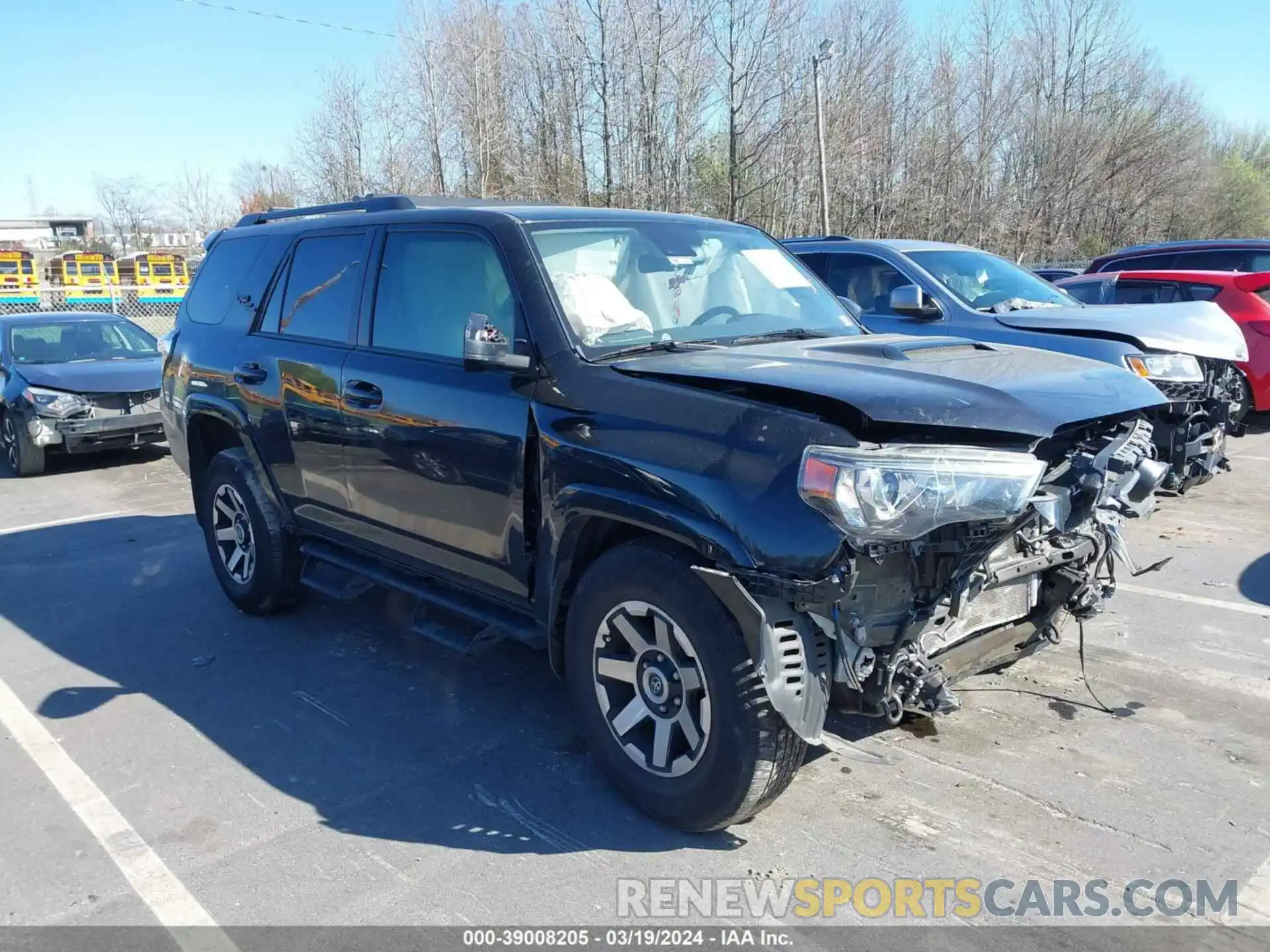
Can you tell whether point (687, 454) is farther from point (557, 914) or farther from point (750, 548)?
point (557, 914)

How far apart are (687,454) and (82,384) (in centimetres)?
954

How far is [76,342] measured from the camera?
447 inches

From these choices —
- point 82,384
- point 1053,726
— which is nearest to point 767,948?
point 1053,726

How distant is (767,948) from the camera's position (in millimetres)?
2729

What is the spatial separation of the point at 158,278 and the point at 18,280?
14.6 ft

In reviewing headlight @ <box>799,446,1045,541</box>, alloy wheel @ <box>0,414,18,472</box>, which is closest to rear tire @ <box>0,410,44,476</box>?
alloy wheel @ <box>0,414,18,472</box>

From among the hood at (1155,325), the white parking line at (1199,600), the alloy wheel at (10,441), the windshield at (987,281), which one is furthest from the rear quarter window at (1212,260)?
the alloy wheel at (10,441)

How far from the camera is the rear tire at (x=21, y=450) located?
10.2 metres

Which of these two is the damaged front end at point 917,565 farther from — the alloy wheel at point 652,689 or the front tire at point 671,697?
the alloy wheel at point 652,689

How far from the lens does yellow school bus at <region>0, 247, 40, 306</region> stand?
29.9m

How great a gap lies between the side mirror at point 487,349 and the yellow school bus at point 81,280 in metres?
26.2

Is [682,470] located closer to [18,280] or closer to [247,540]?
[247,540]
